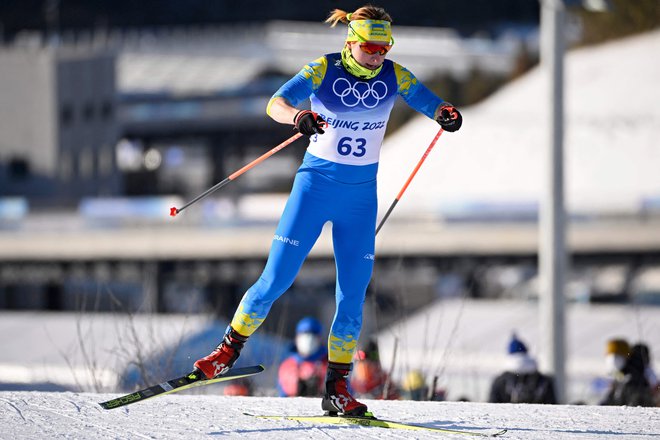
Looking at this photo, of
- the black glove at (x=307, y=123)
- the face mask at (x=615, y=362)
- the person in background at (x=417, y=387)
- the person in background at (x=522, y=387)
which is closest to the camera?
the black glove at (x=307, y=123)

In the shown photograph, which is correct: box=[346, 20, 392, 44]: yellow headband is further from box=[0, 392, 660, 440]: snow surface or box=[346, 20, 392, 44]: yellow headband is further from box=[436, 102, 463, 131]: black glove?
box=[0, 392, 660, 440]: snow surface

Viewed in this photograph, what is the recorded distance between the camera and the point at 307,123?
6.22 m

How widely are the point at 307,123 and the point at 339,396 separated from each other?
5.31ft

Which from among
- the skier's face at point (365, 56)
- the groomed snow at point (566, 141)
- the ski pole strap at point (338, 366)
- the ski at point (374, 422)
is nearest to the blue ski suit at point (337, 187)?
the skier's face at point (365, 56)

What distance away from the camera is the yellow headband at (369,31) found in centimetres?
662

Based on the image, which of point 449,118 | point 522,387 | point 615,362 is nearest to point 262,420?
point 449,118

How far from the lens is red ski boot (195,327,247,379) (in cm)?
673

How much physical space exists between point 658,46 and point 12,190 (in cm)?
3180

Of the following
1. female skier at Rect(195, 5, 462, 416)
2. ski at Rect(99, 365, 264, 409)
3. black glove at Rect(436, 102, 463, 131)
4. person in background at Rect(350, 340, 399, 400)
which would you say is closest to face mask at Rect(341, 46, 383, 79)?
female skier at Rect(195, 5, 462, 416)

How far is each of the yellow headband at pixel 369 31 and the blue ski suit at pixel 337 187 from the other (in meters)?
0.19

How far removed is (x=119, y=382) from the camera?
30.8 ft

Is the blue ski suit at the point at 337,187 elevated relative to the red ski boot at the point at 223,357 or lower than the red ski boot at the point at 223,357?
elevated

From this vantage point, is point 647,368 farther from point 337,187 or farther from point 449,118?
point 337,187

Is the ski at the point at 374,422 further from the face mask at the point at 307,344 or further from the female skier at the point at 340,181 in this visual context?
the face mask at the point at 307,344
